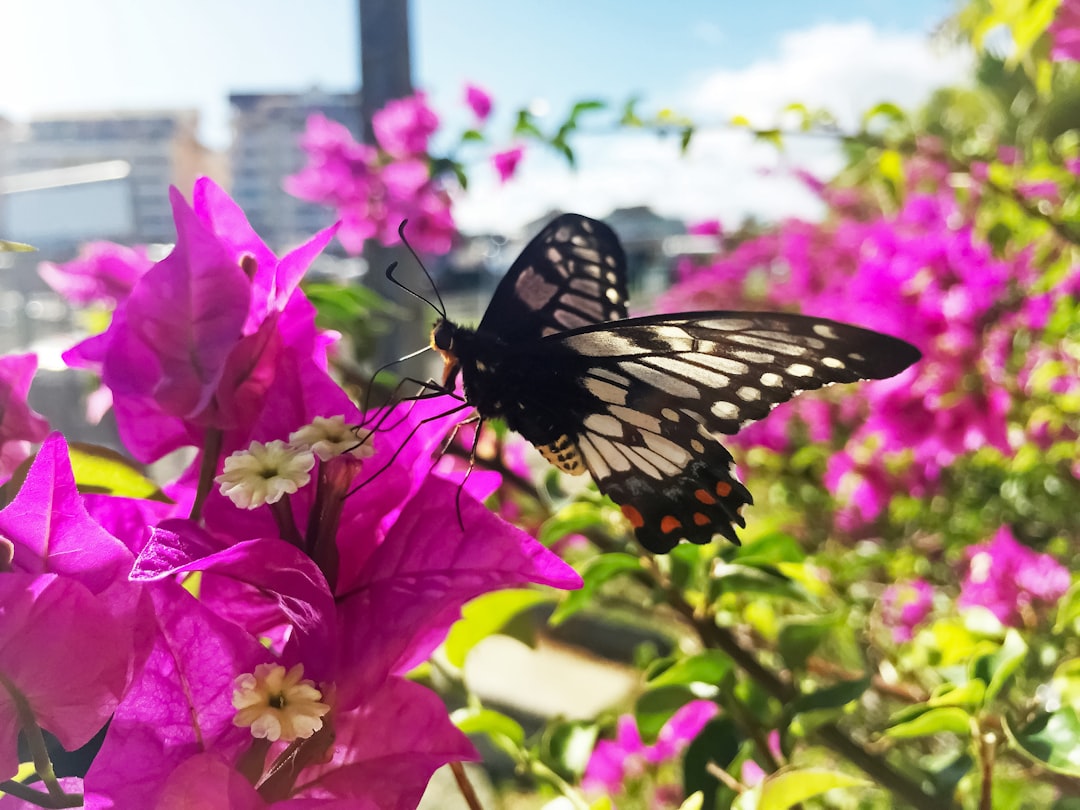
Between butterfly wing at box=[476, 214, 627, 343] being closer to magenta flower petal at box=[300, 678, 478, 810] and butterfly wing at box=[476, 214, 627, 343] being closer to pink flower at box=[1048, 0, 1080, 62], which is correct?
magenta flower petal at box=[300, 678, 478, 810]

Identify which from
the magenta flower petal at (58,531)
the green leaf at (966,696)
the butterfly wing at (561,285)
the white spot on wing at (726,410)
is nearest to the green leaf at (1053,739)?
the green leaf at (966,696)

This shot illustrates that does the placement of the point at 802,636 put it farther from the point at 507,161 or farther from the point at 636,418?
the point at 507,161

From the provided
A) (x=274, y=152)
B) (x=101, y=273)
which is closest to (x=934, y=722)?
(x=101, y=273)

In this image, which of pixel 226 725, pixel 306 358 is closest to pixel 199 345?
pixel 306 358

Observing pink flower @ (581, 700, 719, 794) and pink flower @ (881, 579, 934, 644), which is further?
pink flower @ (881, 579, 934, 644)

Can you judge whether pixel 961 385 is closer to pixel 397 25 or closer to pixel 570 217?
pixel 570 217

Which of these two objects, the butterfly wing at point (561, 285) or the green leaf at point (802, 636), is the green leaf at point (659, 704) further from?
the butterfly wing at point (561, 285)

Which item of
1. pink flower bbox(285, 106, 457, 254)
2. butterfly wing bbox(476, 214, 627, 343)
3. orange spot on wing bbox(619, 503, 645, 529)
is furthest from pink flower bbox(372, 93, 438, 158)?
orange spot on wing bbox(619, 503, 645, 529)
